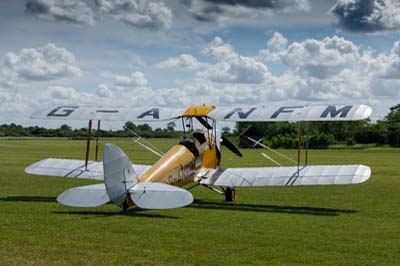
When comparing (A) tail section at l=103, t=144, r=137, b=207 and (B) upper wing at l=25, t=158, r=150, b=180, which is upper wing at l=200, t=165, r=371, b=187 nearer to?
(B) upper wing at l=25, t=158, r=150, b=180

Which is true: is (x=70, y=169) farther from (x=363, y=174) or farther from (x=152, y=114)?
(x=363, y=174)

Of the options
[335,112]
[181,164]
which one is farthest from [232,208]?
[335,112]

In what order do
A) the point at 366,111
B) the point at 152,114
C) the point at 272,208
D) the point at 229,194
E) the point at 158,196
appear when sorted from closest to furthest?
1. the point at 158,196
2. the point at 366,111
3. the point at 272,208
4. the point at 152,114
5. the point at 229,194

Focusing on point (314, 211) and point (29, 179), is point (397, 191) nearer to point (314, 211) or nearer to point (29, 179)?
point (314, 211)

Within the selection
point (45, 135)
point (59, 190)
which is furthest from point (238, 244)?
point (45, 135)

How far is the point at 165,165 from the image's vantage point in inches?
468

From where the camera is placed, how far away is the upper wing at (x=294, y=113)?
1182 cm

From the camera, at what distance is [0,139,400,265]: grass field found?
24.5 ft

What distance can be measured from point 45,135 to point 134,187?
4466 inches

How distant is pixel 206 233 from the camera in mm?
9227

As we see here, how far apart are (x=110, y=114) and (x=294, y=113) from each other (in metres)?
4.15

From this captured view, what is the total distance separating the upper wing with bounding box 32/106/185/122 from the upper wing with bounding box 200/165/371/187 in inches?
65.6

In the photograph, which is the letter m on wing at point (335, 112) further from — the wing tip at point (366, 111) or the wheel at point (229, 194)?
the wheel at point (229, 194)

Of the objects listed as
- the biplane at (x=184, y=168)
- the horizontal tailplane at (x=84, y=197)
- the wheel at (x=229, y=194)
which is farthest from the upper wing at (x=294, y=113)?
the horizontal tailplane at (x=84, y=197)
